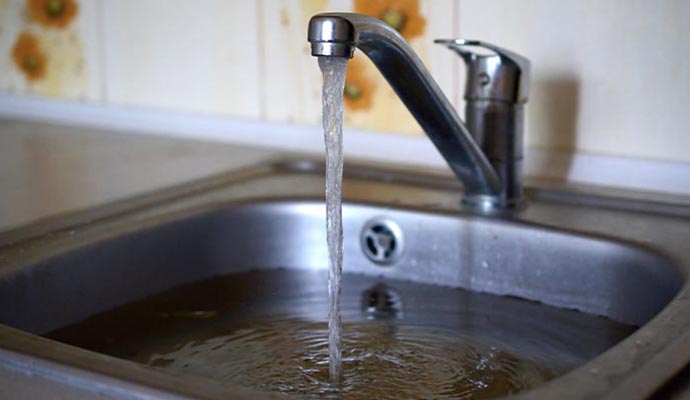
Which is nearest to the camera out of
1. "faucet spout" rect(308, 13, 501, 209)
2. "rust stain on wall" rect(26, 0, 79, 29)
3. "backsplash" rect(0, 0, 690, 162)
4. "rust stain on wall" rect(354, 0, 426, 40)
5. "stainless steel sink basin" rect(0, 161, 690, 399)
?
"faucet spout" rect(308, 13, 501, 209)

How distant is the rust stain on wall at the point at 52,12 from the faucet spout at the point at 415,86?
688mm

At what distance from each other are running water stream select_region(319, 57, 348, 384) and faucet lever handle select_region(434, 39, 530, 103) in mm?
169

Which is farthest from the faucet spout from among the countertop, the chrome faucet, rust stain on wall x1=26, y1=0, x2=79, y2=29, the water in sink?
rust stain on wall x1=26, y1=0, x2=79, y2=29

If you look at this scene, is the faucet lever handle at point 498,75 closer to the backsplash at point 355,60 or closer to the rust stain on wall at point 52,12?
the backsplash at point 355,60

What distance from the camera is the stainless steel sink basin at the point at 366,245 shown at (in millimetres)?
781

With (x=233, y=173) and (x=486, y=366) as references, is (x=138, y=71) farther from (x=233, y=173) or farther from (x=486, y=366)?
(x=486, y=366)

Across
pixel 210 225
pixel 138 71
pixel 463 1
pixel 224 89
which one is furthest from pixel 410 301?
pixel 138 71

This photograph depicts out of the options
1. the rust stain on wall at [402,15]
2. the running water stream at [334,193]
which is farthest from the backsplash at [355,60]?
the running water stream at [334,193]

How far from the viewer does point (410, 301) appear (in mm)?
854

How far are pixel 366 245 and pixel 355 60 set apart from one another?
0.25 metres

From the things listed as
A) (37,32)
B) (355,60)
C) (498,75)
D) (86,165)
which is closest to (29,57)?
(37,32)

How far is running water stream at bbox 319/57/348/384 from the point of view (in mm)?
699

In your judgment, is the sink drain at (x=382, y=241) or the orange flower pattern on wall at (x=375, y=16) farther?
the orange flower pattern on wall at (x=375, y=16)

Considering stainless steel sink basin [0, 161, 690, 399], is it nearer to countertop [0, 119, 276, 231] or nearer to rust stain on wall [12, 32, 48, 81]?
countertop [0, 119, 276, 231]
